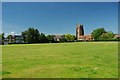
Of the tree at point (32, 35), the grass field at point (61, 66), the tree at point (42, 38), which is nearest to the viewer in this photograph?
the grass field at point (61, 66)

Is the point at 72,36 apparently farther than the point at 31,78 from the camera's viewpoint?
Yes

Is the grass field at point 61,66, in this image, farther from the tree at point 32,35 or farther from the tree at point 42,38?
the tree at point 32,35

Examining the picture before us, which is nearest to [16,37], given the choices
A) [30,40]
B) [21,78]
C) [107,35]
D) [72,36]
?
[30,40]

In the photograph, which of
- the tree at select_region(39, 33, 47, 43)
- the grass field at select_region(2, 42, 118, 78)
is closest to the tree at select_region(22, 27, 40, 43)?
the tree at select_region(39, 33, 47, 43)

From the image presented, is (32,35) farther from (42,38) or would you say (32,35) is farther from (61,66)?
(61,66)

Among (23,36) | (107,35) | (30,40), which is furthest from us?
(107,35)

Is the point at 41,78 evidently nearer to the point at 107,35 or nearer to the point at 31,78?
the point at 31,78

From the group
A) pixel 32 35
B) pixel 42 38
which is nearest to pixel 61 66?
pixel 42 38

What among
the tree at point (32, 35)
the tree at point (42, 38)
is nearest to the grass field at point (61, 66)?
the tree at point (42, 38)

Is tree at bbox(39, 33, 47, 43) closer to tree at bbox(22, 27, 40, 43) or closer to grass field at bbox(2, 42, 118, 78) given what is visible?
tree at bbox(22, 27, 40, 43)

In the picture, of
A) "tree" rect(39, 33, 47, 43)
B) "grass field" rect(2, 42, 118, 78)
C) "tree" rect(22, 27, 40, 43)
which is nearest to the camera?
"grass field" rect(2, 42, 118, 78)

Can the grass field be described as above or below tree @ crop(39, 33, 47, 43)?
below

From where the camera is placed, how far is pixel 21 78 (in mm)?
10188

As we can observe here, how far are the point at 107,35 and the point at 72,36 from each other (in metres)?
36.3
